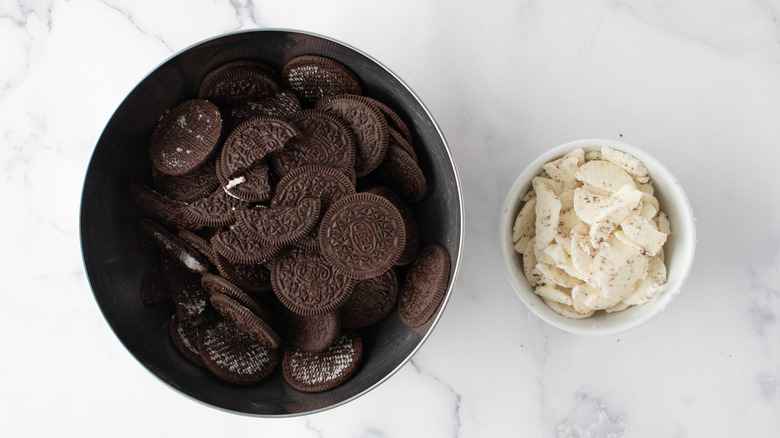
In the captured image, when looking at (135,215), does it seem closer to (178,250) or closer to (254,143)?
(178,250)

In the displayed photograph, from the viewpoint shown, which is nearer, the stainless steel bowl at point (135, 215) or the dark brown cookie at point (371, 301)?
the stainless steel bowl at point (135, 215)

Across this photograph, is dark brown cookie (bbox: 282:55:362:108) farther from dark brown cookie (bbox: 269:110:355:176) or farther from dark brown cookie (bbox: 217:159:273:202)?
dark brown cookie (bbox: 217:159:273:202)

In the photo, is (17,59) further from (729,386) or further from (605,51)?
(729,386)

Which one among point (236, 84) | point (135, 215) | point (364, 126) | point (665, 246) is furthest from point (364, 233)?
point (665, 246)

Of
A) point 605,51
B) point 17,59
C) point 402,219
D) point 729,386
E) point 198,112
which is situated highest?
point 17,59

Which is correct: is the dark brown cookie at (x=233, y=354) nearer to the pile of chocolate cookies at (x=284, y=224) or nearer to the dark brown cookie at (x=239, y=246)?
the pile of chocolate cookies at (x=284, y=224)

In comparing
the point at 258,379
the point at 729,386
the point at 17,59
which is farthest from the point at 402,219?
the point at 17,59

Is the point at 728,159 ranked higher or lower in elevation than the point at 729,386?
higher

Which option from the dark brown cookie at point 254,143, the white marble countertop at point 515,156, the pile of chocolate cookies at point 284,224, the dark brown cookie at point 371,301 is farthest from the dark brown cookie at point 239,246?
the white marble countertop at point 515,156
